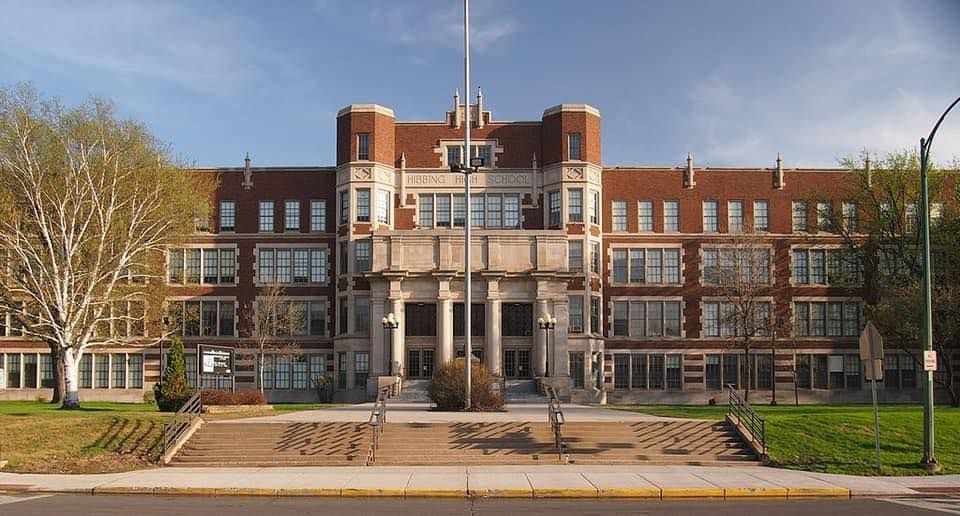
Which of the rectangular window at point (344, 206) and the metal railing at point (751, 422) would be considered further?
the rectangular window at point (344, 206)

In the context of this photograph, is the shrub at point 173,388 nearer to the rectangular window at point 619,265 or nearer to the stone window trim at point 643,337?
the stone window trim at point 643,337

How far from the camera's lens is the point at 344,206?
63688 mm

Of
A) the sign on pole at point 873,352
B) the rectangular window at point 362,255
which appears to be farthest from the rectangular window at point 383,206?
the sign on pole at point 873,352

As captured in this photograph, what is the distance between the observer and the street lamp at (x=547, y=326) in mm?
51500

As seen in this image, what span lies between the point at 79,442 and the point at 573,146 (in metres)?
39.8

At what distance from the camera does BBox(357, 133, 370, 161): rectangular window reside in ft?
207

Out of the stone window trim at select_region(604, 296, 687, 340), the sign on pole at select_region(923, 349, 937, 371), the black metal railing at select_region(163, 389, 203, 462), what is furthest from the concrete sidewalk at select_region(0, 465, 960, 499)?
the stone window trim at select_region(604, 296, 687, 340)

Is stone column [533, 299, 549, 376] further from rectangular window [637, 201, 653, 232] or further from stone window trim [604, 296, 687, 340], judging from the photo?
rectangular window [637, 201, 653, 232]

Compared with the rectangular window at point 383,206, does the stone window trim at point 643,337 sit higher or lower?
lower

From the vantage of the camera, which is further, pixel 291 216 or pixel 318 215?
pixel 291 216

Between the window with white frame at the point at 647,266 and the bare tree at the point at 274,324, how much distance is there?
68.7ft

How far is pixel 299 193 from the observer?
65.9m

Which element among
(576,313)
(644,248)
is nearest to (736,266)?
(644,248)

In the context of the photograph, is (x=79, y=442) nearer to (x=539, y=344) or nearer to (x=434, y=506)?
(x=434, y=506)
